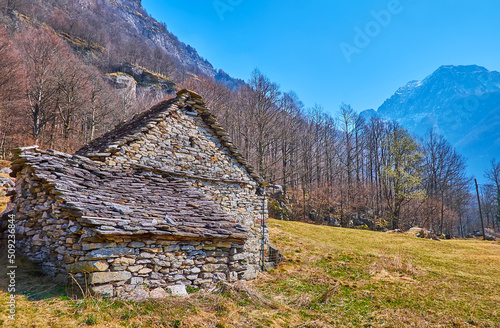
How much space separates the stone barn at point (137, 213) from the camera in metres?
5.08

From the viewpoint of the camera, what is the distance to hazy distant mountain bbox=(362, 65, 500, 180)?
141m

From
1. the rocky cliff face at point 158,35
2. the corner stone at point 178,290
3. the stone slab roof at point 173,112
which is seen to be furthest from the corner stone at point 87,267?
the rocky cliff face at point 158,35

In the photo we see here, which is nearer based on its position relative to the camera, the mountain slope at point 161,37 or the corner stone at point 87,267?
the corner stone at point 87,267

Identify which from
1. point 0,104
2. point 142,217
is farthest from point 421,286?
point 0,104

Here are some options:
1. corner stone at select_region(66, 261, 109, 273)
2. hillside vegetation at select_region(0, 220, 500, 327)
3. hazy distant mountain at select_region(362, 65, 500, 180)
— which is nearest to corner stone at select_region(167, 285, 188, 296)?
hillside vegetation at select_region(0, 220, 500, 327)

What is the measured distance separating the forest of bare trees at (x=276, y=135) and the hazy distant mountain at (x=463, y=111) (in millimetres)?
136551

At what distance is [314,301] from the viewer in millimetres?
6742

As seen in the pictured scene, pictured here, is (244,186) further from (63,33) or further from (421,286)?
(63,33)

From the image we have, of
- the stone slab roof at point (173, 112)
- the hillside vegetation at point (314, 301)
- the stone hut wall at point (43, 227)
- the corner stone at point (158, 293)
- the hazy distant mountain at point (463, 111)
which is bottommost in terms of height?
the hillside vegetation at point (314, 301)

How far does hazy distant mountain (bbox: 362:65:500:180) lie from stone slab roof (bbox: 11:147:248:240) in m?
177

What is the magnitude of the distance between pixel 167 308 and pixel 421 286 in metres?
8.82

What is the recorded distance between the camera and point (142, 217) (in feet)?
19.1

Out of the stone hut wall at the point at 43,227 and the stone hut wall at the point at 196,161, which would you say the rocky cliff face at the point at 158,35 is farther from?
the stone hut wall at the point at 43,227

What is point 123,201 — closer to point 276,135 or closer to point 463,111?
point 276,135
